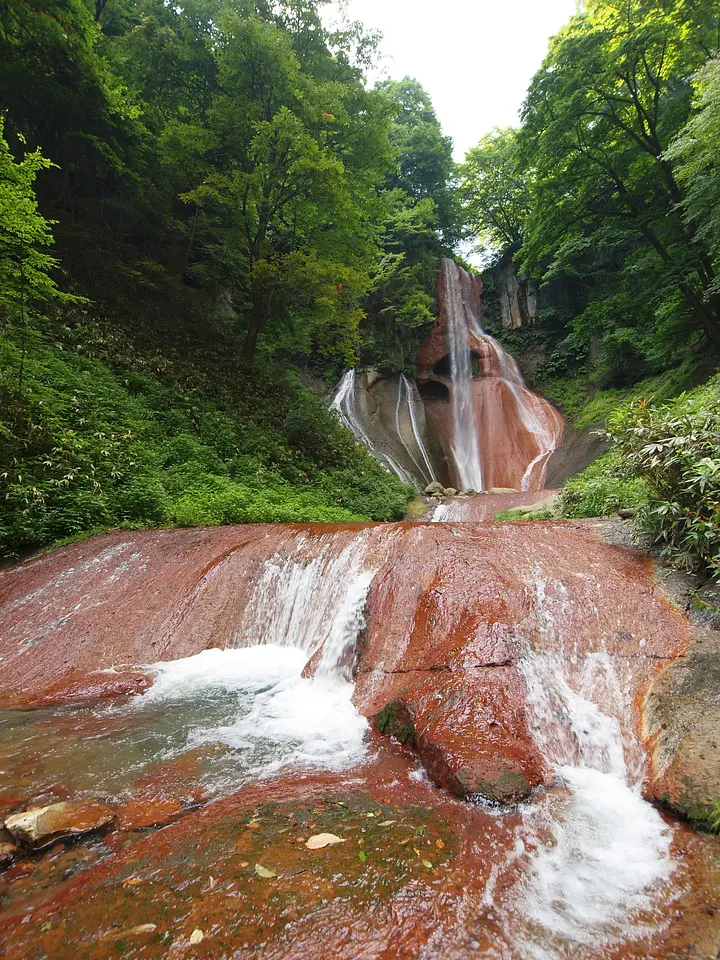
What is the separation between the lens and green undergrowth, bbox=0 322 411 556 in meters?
7.45

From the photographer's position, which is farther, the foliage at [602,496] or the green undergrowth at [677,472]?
the foliage at [602,496]

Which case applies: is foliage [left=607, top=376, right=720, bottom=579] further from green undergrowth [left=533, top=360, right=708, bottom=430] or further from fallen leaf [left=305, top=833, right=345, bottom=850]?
green undergrowth [left=533, top=360, right=708, bottom=430]

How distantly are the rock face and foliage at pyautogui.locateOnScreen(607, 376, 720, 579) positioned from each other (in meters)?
10.8

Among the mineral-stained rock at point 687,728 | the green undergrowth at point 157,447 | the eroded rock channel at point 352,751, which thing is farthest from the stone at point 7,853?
the green undergrowth at point 157,447

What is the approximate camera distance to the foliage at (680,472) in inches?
177

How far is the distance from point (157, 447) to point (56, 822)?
8442 millimetres

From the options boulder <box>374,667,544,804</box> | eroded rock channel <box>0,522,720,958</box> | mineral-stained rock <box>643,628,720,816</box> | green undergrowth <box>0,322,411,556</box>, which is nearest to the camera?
eroded rock channel <box>0,522,720,958</box>

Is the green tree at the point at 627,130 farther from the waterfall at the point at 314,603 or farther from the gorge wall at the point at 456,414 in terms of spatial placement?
the waterfall at the point at 314,603

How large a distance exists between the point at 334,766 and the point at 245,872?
1.26m

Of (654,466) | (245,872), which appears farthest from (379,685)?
(654,466)

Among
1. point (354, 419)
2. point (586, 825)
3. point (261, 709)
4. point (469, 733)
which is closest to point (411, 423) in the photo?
point (354, 419)

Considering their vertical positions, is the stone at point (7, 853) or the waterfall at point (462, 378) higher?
the waterfall at point (462, 378)

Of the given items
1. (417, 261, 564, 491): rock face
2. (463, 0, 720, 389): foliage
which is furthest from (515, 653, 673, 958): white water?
(417, 261, 564, 491): rock face

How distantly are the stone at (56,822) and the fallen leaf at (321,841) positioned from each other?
1.12 m
